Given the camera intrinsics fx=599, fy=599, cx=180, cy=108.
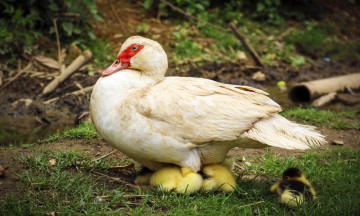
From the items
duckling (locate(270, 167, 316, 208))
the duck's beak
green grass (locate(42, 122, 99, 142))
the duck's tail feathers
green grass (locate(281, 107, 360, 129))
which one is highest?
the duck's beak

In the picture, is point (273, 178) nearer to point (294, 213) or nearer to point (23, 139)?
point (294, 213)

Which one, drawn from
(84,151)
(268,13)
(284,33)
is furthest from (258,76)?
(84,151)

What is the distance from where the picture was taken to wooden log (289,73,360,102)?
8.99 m

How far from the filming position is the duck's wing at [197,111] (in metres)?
4.74

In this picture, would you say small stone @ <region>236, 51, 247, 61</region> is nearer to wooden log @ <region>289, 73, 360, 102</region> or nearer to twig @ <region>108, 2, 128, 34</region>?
wooden log @ <region>289, 73, 360, 102</region>

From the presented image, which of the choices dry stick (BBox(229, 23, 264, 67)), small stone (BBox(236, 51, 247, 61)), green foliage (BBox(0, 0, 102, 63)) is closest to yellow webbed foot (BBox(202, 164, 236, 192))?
green foliage (BBox(0, 0, 102, 63))

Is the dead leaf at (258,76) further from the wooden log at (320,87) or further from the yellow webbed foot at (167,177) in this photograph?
the yellow webbed foot at (167,177)

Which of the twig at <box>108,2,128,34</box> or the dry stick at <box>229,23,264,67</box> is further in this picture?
the twig at <box>108,2,128,34</box>

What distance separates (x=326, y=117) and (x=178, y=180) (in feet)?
11.2

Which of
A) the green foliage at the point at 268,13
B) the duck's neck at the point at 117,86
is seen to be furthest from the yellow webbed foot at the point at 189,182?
the green foliage at the point at 268,13

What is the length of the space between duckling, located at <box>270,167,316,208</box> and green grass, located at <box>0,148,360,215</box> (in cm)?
7

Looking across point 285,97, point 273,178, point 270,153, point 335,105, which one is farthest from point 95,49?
point 273,178

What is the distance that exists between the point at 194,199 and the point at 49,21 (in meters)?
6.00

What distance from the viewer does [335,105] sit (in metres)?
8.87
